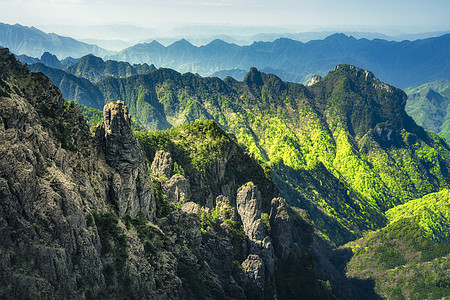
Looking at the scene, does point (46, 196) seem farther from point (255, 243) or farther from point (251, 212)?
point (251, 212)

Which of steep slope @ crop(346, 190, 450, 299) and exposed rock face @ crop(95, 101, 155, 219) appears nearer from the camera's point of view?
exposed rock face @ crop(95, 101, 155, 219)

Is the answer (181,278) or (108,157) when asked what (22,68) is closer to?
(108,157)

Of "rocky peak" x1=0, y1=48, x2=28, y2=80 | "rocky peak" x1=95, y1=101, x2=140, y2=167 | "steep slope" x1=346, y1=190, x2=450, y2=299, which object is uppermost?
"rocky peak" x1=0, y1=48, x2=28, y2=80

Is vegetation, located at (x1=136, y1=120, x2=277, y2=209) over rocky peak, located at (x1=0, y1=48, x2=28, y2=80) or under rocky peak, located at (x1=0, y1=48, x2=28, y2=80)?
over

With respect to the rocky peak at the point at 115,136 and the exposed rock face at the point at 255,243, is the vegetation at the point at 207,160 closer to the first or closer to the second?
the exposed rock face at the point at 255,243

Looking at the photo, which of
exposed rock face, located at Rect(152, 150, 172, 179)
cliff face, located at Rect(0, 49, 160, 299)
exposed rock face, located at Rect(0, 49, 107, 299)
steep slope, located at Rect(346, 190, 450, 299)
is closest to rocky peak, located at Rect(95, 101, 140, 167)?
cliff face, located at Rect(0, 49, 160, 299)

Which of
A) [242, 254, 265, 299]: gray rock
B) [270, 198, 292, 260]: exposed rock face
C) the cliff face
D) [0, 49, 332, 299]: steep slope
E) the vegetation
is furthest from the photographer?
the vegetation

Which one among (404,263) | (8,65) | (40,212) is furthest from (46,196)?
(404,263)

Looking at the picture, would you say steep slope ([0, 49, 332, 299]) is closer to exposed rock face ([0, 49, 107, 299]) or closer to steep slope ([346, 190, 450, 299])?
exposed rock face ([0, 49, 107, 299])
